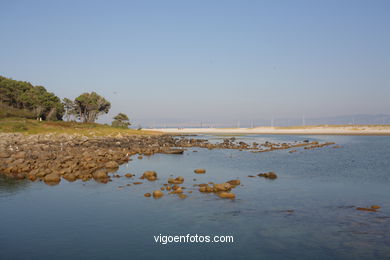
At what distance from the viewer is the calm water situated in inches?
467

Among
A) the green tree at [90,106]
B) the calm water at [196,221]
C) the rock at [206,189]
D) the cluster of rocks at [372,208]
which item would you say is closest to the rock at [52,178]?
the calm water at [196,221]

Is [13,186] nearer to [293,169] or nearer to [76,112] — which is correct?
[293,169]

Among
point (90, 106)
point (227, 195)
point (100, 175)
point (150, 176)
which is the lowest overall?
point (227, 195)

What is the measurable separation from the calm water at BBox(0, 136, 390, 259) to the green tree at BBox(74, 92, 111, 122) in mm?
90658

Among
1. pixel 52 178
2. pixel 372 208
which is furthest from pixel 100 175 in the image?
pixel 372 208

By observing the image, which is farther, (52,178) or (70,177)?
(70,177)

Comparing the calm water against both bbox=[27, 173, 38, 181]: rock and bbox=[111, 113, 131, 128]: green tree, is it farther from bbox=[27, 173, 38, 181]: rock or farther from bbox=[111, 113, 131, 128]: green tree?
bbox=[111, 113, 131, 128]: green tree

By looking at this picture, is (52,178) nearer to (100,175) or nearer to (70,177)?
(70,177)

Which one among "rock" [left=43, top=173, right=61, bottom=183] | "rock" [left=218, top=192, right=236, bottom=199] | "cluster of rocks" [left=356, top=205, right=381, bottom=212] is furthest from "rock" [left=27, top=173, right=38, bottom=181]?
"cluster of rocks" [left=356, top=205, right=381, bottom=212]

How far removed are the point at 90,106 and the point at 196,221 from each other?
341 feet

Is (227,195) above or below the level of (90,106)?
below

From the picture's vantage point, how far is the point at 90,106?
111062 millimetres

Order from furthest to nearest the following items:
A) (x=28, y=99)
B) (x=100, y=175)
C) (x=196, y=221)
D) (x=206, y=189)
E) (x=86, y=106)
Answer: (x=86, y=106)
(x=28, y=99)
(x=100, y=175)
(x=206, y=189)
(x=196, y=221)

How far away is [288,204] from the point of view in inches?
725
